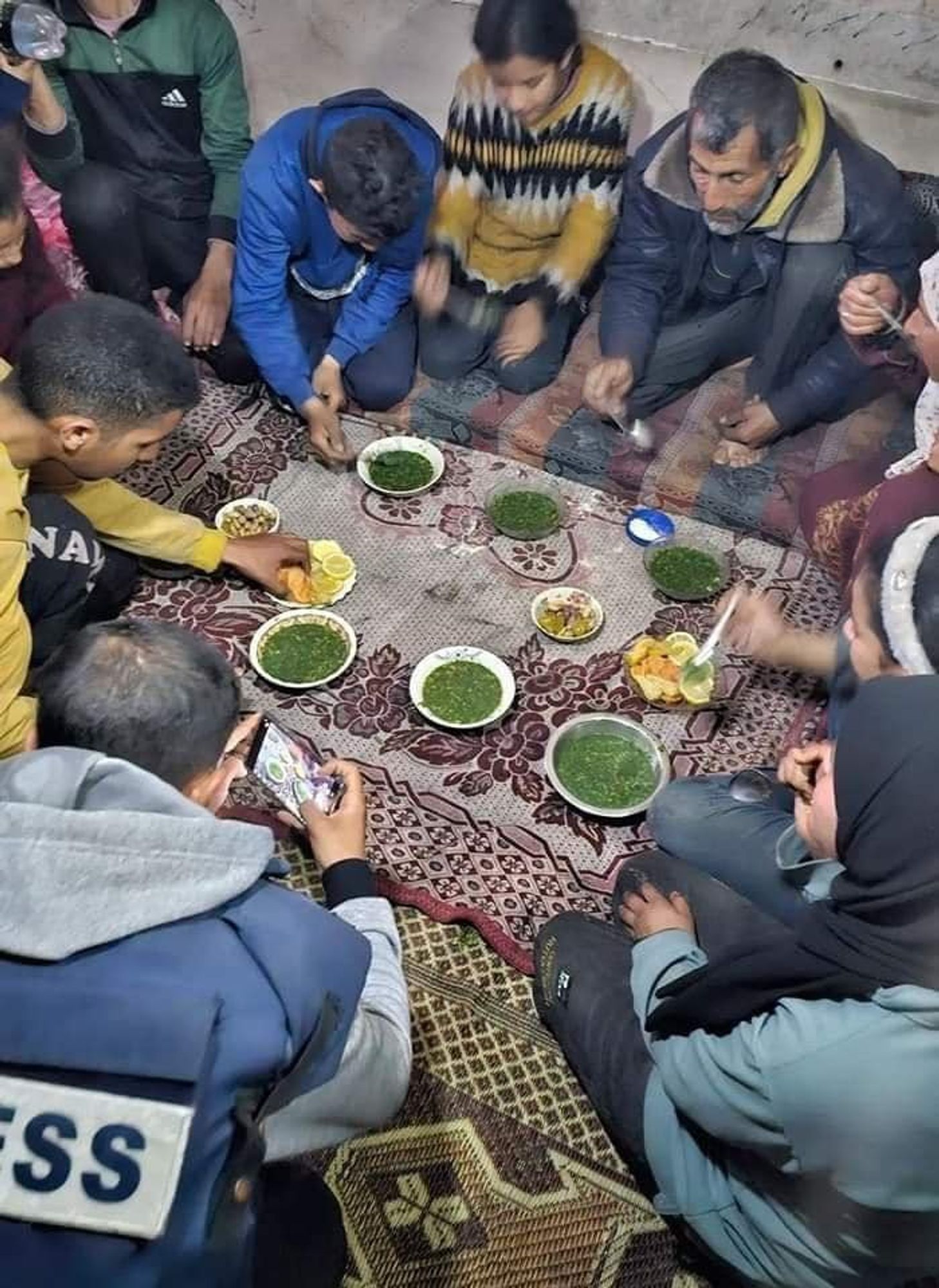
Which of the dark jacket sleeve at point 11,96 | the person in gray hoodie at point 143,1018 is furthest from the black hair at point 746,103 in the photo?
the person in gray hoodie at point 143,1018

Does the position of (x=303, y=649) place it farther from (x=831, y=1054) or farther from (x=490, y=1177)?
→ (x=831, y=1054)

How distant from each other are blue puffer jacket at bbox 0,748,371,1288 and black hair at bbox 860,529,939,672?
4.17 feet

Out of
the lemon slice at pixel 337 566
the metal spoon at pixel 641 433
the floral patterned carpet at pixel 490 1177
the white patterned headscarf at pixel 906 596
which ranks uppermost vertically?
the white patterned headscarf at pixel 906 596

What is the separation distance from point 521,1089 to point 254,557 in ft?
5.01

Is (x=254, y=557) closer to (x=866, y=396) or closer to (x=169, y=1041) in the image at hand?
(x=866, y=396)

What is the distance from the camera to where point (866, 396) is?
283cm

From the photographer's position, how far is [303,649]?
113 inches

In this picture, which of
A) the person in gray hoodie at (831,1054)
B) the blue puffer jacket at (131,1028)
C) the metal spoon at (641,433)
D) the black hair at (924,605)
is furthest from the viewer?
the metal spoon at (641,433)

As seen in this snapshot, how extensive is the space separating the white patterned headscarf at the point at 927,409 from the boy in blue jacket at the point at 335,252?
1352 mm

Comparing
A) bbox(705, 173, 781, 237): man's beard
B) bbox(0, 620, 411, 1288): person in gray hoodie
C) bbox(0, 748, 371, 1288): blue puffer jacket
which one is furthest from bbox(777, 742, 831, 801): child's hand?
bbox(705, 173, 781, 237): man's beard

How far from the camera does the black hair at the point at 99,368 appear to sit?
237 centimetres

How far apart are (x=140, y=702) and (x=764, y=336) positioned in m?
2.05

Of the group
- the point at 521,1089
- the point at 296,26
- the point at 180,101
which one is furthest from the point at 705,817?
the point at 180,101

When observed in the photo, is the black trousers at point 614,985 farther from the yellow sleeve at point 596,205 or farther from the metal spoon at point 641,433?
the yellow sleeve at point 596,205
